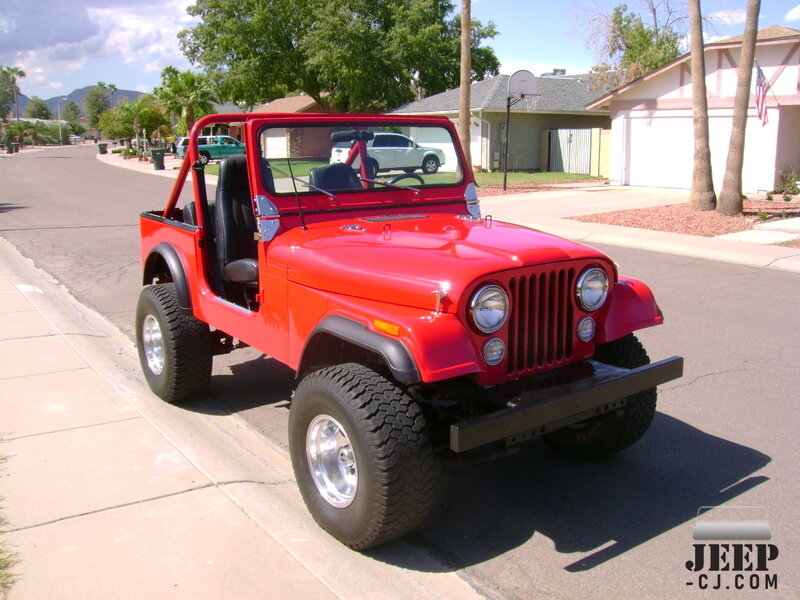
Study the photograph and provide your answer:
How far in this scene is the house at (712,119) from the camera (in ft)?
62.8

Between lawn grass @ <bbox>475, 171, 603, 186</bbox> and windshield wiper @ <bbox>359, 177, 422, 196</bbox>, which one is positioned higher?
windshield wiper @ <bbox>359, 177, 422, 196</bbox>

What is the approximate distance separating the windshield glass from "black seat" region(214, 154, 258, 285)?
1.51 feet

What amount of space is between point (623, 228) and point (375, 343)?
12.3 metres

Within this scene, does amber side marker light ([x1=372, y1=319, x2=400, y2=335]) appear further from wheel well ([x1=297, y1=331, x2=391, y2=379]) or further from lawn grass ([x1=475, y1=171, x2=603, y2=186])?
lawn grass ([x1=475, y1=171, x2=603, y2=186])

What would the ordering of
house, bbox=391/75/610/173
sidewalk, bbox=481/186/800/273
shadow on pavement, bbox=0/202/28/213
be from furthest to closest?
house, bbox=391/75/610/173
shadow on pavement, bbox=0/202/28/213
sidewalk, bbox=481/186/800/273

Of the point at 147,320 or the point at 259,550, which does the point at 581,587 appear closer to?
the point at 259,550

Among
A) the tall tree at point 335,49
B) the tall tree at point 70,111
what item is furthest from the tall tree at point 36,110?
the tall tree at point 335,49

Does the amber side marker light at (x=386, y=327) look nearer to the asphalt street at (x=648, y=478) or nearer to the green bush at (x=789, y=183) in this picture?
the asphalt street at (x=648, y=478)

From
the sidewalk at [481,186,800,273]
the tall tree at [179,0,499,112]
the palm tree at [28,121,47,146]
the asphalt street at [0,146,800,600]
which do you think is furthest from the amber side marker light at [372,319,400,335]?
the palm tree at [28,121,47,146]

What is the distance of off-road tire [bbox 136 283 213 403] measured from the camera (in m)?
4.90

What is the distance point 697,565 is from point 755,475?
1.07 meters

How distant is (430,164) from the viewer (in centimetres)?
479

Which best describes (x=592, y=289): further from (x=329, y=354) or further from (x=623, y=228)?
(x=623, y=228)

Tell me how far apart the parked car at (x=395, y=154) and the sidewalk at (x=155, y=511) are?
1868 millimetres
